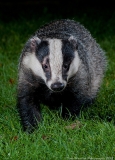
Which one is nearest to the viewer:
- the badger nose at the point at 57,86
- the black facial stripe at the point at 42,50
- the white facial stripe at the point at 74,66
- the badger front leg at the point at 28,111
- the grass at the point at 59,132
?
the grass at the point at 59,132

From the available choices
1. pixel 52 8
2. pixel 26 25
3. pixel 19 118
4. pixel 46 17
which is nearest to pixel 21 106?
pixel 19 118

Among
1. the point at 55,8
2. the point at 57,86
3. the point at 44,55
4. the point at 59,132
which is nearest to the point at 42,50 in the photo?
the point at 44,55

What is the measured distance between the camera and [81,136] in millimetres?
5242

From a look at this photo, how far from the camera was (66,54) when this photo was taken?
5586 mm

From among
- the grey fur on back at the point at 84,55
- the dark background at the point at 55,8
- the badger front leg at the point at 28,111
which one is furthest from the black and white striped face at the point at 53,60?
the dark background at the point at 55,8

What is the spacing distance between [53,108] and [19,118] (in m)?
0.42

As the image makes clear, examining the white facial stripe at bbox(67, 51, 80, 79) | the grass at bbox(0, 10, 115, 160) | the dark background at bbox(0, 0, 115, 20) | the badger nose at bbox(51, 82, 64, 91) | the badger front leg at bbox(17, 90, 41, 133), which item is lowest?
the grass at bbox(0, 10, 115, 160)

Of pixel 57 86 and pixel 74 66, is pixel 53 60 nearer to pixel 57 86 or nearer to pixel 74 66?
pixel 57 86

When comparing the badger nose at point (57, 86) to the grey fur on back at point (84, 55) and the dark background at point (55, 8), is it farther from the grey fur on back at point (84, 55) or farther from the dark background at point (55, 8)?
the dark background at point (55, 8)

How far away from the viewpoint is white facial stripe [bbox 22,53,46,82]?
568cm

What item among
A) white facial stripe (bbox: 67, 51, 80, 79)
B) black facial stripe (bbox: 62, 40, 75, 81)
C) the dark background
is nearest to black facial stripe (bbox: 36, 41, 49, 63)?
black facial stripe (bbox: 62, 40, 75, 81)

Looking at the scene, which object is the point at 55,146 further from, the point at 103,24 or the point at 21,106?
the point at 103,24

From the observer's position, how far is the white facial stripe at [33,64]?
5.68 metres

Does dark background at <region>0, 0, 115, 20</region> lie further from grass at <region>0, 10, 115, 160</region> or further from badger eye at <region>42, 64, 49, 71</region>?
badger eye at <region>42, 64, 49, 71</region>
